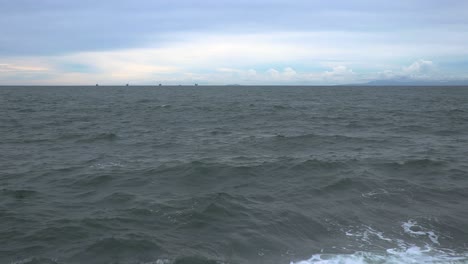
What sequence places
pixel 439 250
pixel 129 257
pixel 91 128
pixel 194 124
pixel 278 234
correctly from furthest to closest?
pixel 194 124
pixel 91 128
pixel 278 234
pixel 439 250
pixel 129 257

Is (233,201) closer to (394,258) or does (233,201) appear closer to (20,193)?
(394,258)

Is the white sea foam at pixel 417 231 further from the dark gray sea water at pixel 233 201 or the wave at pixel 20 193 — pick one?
the wave at pixel 20 193

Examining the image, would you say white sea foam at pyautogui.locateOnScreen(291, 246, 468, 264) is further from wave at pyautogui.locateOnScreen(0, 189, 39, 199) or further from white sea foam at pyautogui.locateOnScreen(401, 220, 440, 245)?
wave at pyautogui.locateOnScreen(0, 189, 39, 199)

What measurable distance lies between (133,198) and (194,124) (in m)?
19.0

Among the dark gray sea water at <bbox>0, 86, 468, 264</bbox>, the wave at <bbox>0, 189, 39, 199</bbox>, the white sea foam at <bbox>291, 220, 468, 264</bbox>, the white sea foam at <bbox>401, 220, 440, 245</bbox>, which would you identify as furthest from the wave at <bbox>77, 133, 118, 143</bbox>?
the white sea foam at <bbox>401, 220, 440, 245</bbox>

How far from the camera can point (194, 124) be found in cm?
2995

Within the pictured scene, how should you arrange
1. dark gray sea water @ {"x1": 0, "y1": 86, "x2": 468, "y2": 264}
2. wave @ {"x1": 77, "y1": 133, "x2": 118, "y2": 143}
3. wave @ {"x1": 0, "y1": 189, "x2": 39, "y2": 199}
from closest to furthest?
1. dark gray sea water @ {"x1": 0, "y1": 86, "x2": 468, "y2": 264}
2. wave @ {"x1": 0, "y1": 189, "x2": 39, "y2": 199}
3. wave @ {"x1": 77, "y1": 133, "x2": 118, "y2": 143}

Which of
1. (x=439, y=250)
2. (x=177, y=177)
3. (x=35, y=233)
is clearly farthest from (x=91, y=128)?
(x=439, y=250)

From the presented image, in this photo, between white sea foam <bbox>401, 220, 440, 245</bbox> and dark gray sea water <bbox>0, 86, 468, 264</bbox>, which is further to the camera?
white sea foam <bbox>401, 220, 440, 245</bbox>

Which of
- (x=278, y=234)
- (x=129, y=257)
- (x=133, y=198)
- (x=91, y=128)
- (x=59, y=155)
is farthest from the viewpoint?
(x=91, y=128)

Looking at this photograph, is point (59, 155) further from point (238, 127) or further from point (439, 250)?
point (439, 250)

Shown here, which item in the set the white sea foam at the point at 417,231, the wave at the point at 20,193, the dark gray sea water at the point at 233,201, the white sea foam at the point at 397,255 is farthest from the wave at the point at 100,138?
the white sea foam at the point at 417,231

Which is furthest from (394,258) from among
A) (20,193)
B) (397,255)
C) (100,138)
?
(100,138)

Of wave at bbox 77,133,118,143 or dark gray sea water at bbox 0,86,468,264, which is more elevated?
wave at bbox 77,133,118,143
